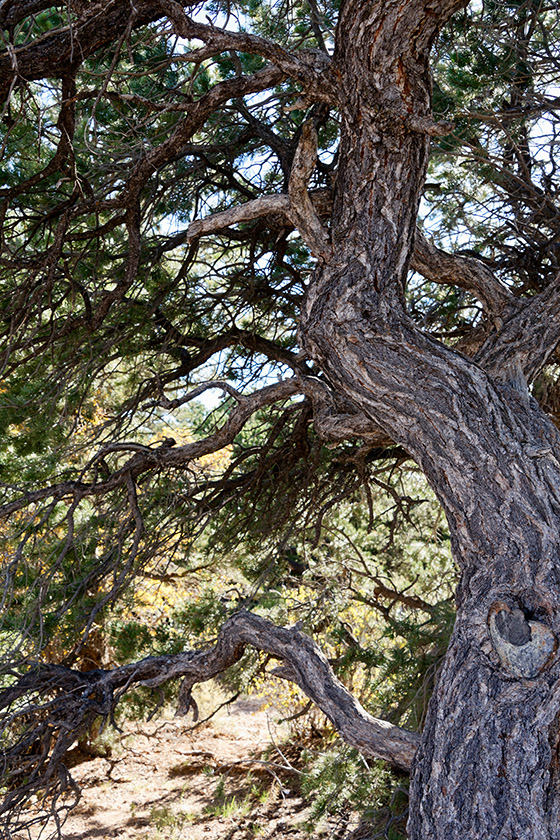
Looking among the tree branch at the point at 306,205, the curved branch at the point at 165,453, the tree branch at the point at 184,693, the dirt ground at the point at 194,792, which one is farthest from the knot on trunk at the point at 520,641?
the dirt ground at the point at 194,792

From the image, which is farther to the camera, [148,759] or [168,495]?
[148,759]

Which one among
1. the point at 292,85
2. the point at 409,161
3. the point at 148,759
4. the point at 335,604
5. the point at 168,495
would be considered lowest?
the point at 148,759

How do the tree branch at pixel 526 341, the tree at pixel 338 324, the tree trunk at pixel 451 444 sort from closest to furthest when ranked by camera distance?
the tree trunk at pixel 451 444 < the tree at pixel 338 324 < the tree branch at pixel 526 341

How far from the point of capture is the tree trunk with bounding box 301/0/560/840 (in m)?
2.09

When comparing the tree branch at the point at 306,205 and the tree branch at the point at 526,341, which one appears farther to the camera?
the tree branch at the point at 526,341

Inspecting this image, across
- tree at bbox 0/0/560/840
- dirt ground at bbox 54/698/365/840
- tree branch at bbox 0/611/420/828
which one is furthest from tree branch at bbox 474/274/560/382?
dirt ground at bbox 54/698/365/840

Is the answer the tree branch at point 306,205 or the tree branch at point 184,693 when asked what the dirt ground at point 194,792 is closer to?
the tree branch at point 184,693

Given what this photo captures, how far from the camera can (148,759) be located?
8.52m

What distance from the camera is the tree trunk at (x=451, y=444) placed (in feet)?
6.87

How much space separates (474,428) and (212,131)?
2.88m

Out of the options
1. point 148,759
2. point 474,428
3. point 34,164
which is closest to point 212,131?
point 34,164

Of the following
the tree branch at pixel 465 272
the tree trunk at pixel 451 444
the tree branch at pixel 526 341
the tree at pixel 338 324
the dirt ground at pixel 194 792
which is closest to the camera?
the tree trunk at pixel 451 444

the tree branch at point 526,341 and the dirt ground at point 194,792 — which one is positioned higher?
the tree branch at point 526,341

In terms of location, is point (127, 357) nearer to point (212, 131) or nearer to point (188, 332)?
point (188, 332)
